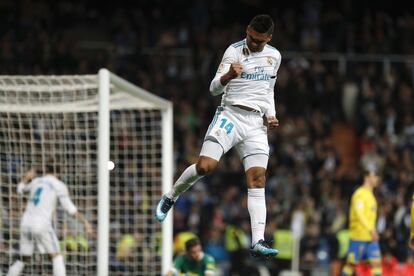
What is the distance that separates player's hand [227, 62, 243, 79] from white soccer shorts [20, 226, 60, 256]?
5.71 metres

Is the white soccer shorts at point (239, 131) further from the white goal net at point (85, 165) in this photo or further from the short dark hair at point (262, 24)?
the white goal net at point (85, 165)

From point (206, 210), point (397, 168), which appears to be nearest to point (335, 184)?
point (397, 168)

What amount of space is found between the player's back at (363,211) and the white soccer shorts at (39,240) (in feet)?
13.9

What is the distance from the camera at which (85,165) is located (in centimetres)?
1650

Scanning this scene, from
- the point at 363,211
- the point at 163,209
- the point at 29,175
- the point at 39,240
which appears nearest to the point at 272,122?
the point at 163,209

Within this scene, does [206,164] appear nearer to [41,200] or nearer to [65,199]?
[65,199]

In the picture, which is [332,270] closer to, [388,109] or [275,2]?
[388,109]

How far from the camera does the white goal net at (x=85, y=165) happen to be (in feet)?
44.5

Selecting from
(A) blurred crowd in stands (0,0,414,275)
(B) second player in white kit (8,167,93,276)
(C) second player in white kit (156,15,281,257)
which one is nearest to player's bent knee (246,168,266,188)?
(C) second player in white kit (156,15,281,257)

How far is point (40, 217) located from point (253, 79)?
18.0 feet

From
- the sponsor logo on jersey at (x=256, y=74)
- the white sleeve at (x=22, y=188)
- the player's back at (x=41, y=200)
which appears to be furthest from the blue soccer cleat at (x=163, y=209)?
the white sleeve at (x=22, y=188)

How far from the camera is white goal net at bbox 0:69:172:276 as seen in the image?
13.6m

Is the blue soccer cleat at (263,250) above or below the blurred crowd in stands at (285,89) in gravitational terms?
below

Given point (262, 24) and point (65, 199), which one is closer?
point (262, 24)
